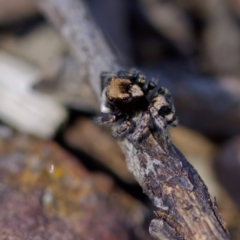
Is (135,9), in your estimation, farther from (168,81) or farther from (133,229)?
(133,229)

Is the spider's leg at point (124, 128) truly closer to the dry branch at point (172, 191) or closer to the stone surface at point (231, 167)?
the dry branch at point (172, 191)

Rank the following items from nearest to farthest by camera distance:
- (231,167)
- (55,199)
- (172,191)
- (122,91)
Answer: (172,191), (122,91), (55,199), (231,167)

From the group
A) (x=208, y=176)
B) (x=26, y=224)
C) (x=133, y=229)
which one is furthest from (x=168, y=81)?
(x=26, y=224)

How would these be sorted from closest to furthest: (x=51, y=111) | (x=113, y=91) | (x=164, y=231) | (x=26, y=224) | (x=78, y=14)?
(x=164, y=231)
(x=113, y=91)
(x=26, y=224)
(x=78, y=14)
(x=51, y=111)

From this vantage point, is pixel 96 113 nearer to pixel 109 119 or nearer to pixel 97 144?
pixel 97 144

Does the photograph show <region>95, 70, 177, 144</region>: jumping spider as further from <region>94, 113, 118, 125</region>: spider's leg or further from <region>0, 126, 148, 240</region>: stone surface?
<region>0, 126, 148, 240</region>: stone surface

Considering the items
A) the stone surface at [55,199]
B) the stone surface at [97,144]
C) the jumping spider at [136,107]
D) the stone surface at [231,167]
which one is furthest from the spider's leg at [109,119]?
the stone surface at [231,167]

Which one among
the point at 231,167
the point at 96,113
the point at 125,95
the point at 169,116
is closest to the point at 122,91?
the point at 125,95
